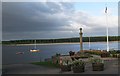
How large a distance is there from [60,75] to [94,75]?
2326 millimetres

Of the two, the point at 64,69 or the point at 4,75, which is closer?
the point at 4,75

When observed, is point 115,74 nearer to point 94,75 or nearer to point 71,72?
point 94,75

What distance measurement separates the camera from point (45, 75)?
71.1 feet

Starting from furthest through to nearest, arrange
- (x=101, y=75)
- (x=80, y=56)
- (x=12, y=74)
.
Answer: (x=80, y=56) < (x=12, y=74) < (x=101, y=75)

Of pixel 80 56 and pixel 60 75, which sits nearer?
pixel 60 75

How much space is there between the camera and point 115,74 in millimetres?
21500

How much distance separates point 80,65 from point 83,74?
144 centimetres

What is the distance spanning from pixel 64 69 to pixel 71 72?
1137 mm

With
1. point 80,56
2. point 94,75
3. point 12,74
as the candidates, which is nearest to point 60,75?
point 94,75

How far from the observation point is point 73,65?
23.5 m

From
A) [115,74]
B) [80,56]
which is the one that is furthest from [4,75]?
[80,56]

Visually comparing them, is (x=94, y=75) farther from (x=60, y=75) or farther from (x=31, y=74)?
(x=31, y=74)

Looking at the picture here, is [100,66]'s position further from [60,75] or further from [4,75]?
[4,75]

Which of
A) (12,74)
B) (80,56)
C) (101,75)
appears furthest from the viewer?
(80,56)
